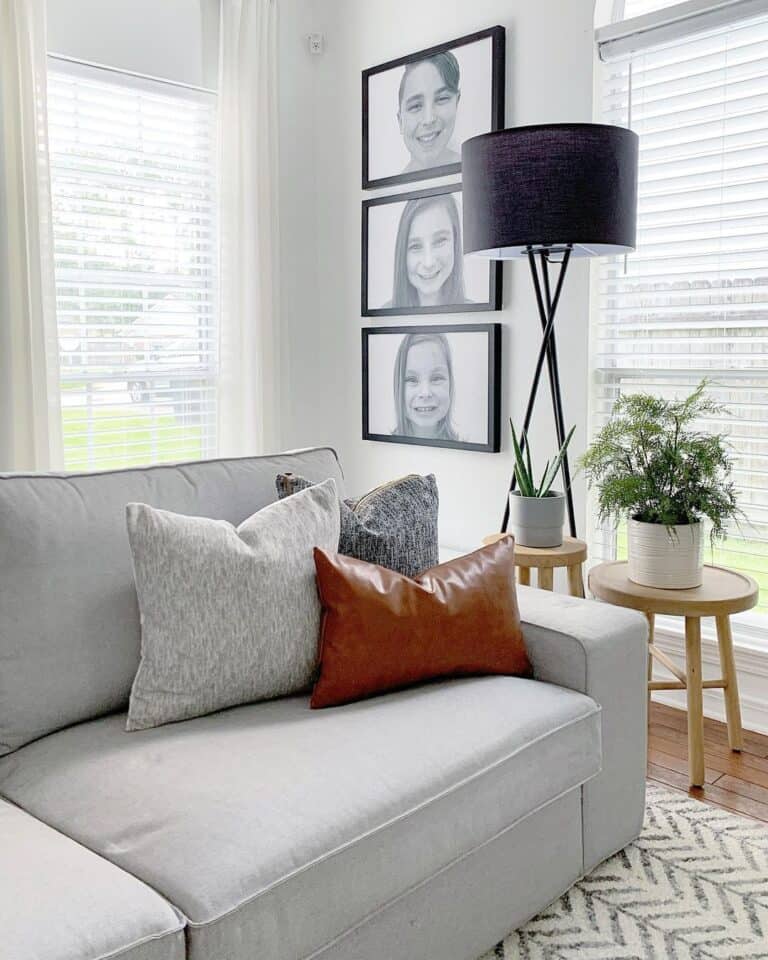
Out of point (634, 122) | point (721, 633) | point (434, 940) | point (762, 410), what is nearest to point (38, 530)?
point (434, 940)

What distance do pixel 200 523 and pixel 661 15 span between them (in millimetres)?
2156

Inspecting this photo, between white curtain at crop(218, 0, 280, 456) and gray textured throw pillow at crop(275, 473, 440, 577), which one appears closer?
gray textured throw pillow at crop(275, 473, 440, 577)

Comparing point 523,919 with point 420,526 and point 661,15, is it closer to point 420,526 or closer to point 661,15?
point 420,526

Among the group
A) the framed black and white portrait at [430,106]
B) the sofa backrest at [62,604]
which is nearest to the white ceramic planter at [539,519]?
the sofa backrest at [62,604]

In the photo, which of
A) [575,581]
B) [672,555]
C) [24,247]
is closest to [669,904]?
[672,555]

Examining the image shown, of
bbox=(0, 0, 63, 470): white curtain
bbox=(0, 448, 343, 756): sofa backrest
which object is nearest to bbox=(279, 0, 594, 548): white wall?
bbox=(0, 0, 63, 470): white curtain

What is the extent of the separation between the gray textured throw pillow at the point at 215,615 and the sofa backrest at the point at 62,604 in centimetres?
11

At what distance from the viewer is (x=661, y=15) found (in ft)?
9.39

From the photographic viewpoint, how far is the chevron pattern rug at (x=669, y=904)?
5.90ft

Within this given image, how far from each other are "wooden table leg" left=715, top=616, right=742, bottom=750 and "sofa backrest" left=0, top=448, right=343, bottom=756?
1560 millimetres

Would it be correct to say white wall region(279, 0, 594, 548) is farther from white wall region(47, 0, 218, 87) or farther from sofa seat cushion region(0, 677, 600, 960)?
sofa seat cushion region(0, 677, 600, 960)

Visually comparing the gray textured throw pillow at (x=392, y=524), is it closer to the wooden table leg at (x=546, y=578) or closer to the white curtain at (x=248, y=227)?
the wooden table leg at (x=546, y=578)

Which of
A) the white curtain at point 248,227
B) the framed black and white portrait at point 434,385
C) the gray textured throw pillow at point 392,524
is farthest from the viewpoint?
the white curtain at point 248,227

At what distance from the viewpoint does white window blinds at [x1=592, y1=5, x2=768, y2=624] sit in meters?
2.82
